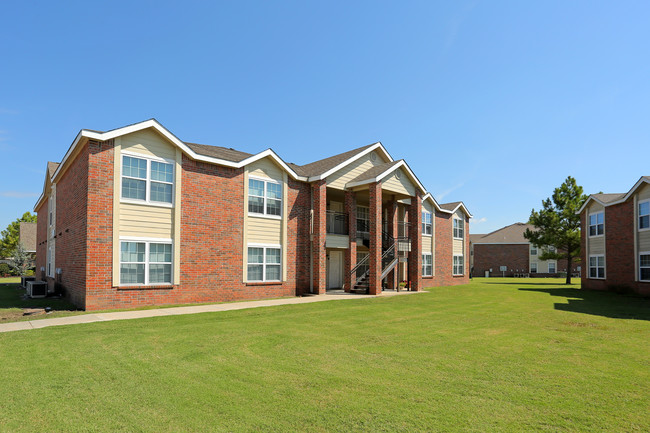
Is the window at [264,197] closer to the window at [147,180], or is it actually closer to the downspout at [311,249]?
the downspout at [311,249]

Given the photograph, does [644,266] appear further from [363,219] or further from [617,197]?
[363,219]

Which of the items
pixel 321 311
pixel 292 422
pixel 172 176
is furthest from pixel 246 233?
pixel 292 422

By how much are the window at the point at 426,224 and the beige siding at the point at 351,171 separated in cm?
719

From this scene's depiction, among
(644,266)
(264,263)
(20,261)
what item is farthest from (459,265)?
(20,261)

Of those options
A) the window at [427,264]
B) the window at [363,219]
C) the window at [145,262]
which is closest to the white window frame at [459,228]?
the window at [427,264]

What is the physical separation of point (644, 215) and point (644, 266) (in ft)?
10.2

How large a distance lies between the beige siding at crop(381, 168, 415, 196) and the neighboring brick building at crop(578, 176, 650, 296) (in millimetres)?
13360

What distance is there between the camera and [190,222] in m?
15.8

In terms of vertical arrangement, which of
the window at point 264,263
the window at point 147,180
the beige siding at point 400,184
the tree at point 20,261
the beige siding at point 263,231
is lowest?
the tree at point 20,261

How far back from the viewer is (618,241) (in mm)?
25312

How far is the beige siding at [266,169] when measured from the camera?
59.5ft

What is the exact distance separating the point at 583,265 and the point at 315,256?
75.0 ft

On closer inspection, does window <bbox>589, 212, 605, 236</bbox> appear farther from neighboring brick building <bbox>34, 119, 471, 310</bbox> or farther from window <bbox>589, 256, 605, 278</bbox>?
neighboring brick building <bbox>34, 119, 471, 310</bbox>

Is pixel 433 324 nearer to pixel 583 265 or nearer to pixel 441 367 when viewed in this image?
pixel 441 367
